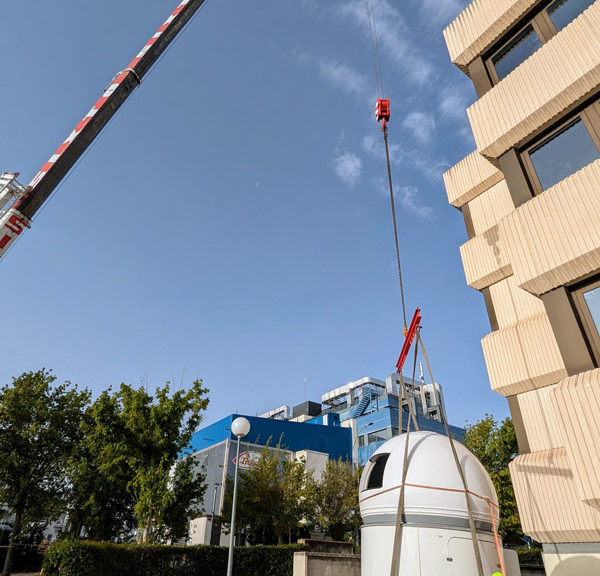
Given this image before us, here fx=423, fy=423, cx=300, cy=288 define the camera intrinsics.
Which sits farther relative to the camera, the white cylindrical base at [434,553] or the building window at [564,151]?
the building window at [564,151]

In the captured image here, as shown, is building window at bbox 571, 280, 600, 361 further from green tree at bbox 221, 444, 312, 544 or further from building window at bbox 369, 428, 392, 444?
building window at bbox 369, 428, 392, 444

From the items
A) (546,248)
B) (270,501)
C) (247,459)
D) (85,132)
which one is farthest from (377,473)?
(247,459)

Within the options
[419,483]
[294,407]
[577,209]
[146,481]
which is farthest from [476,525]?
[294,407]

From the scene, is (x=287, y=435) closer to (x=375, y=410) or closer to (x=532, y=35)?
(x=375, y=410)

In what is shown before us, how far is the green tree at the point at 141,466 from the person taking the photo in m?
20.1

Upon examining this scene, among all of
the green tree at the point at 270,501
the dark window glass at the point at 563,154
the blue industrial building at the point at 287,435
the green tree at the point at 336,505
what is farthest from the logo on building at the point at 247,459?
the dark window glass at the point at 563,154

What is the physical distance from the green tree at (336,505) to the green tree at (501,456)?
11677 millimetres

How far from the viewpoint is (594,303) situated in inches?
393

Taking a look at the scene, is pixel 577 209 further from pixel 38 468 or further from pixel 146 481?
pixel 38 468

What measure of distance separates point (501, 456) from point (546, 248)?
72.4 feet

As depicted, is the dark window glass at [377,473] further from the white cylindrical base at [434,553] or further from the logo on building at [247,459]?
the logo on building at [247,459]

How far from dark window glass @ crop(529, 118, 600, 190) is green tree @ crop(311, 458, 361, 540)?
99.9 feet

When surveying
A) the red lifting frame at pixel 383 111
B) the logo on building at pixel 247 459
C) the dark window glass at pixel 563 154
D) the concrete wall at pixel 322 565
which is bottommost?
the concrete wall at pixel 322 565

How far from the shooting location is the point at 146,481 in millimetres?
20094
